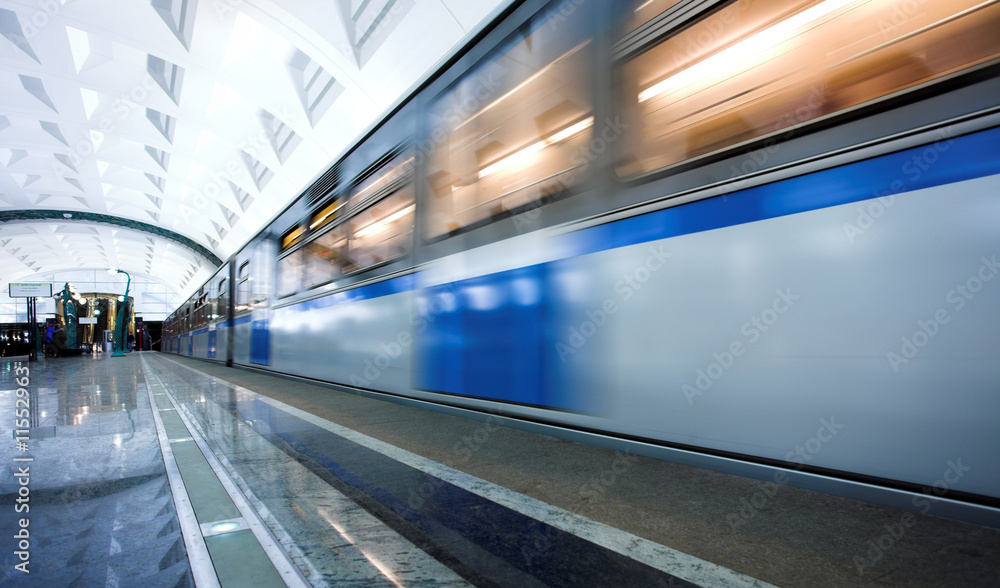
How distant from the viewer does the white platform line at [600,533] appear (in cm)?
108

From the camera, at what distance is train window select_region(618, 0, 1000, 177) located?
138 cm

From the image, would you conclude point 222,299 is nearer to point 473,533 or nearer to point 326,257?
point 326,257

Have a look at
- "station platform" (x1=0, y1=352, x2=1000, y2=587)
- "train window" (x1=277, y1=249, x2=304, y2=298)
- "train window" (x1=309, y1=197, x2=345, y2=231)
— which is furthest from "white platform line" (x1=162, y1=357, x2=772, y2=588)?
"train window" (x1=277, y1=249, x2=304, y2=298)

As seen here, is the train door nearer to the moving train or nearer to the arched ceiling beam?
the moving train

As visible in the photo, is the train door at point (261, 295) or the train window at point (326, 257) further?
the train door at point (261, 295)

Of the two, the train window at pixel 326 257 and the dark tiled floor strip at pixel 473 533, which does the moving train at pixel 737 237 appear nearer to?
the dark tiled floor strip at pixel 473 533

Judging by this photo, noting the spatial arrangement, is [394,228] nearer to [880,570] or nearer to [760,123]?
[760,123]

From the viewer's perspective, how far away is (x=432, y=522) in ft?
4.65

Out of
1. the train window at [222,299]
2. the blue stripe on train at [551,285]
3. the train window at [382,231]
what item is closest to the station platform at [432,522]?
the blue stripe on train at [551,285]

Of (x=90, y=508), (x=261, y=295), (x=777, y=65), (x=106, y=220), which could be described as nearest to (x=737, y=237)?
(x=777, y=65)

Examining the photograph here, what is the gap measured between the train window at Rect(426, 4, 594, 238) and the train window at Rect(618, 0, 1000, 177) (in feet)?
1.21

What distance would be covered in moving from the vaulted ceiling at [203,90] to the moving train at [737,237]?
4.09 meters

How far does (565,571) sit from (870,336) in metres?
1.21

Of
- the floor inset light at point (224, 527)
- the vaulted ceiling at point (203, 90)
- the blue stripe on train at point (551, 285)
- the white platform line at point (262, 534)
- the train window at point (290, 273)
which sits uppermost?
the vaulted ceiling at point (203, 90)
